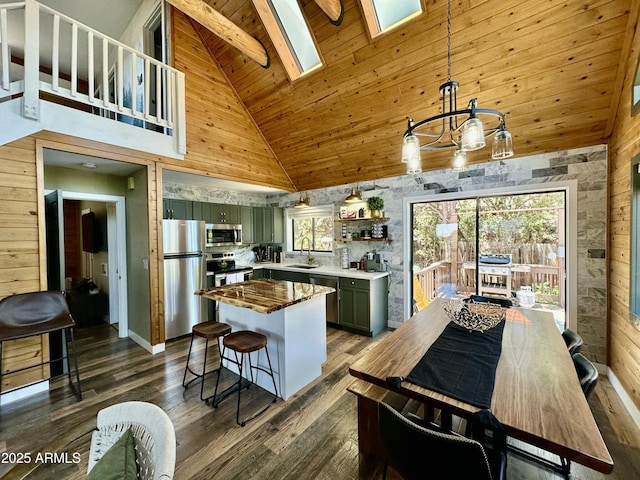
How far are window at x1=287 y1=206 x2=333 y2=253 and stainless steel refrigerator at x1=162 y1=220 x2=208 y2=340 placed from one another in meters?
2.04

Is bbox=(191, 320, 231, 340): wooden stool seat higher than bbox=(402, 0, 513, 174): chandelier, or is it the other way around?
bbox=(402, 0, 513, 174): chandelier

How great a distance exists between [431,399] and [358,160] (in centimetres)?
369

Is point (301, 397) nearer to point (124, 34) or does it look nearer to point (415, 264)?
point (415, 264)

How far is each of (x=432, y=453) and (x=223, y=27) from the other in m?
4.11

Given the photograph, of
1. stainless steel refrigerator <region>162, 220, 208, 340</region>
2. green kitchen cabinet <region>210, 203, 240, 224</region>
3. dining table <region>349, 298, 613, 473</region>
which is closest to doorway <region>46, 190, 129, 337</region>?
stainless steel refrigerator <region>162, 220, 208, 340</region>

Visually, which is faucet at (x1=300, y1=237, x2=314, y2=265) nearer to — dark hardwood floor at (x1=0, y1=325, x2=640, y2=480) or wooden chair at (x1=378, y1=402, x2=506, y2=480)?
dark hardwood floor at (x1=0, y1=325, x2=640, y2=480)

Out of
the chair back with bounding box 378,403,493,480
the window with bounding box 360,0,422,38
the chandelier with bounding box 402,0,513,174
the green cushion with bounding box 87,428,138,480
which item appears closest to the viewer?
the green cushion with bounding box 87,428,138,480

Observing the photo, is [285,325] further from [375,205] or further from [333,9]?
[333,9]

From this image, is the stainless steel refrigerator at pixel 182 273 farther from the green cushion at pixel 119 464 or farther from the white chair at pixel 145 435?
the green cushion at pixel 119 464

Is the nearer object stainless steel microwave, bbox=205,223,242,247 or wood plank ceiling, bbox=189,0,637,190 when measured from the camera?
wood plank ceiling, bbox=189,0,637,190

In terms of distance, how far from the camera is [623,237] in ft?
8.02

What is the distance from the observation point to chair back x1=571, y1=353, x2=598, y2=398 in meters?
1.33

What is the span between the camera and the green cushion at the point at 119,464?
75cm

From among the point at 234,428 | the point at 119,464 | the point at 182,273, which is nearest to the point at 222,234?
the point at 182,273
